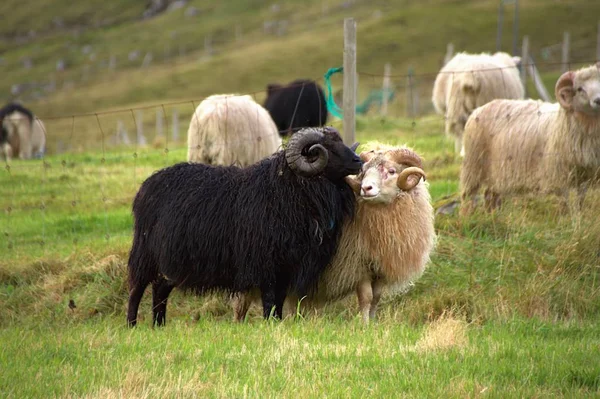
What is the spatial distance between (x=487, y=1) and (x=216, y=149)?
63.2 meters

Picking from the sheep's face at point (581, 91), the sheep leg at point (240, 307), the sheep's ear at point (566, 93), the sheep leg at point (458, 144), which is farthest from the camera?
the sheep leg at point (458, 144)

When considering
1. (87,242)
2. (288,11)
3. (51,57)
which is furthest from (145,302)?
(51,57)

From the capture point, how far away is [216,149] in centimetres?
1196

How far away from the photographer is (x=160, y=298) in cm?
860

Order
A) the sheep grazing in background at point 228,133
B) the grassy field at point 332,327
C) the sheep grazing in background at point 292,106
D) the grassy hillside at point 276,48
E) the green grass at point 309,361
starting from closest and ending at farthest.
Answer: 1. the green grass at point 309,361
2. the grassy field at point 332,327
3. the sheep grazing in background at point 228,133
4. the sheep grazing in background at point 292,106
5. the grassy hillside at point 276,48

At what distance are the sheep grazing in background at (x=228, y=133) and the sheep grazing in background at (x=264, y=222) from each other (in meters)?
3.68

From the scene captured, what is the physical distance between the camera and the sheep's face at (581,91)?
9.84m

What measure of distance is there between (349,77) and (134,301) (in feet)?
11.8

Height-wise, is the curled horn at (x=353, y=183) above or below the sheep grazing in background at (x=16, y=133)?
above

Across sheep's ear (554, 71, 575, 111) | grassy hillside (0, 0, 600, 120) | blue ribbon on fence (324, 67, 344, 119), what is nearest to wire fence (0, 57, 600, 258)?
blue ribbon on fence (324, 67, 344, 119)

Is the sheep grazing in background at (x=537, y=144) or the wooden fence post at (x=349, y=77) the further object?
the sheep grazing in background at (x=537, y=144)

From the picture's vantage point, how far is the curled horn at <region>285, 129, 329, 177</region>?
25.8 ft

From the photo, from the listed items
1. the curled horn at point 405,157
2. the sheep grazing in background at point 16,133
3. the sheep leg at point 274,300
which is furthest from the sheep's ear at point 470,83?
the sheep grazing in background at point 16,133

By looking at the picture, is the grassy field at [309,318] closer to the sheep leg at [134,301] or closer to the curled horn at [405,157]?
the sheep leg at [134,301]
